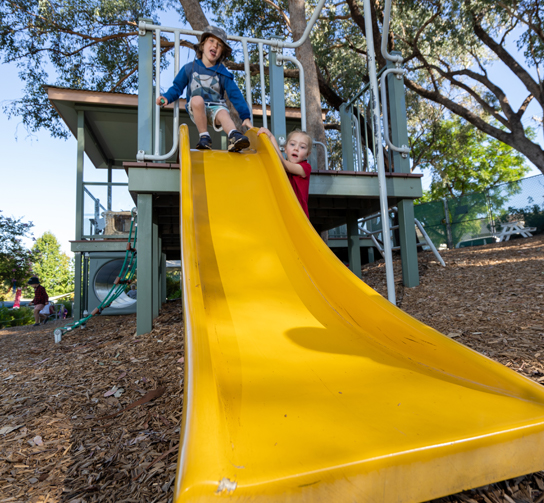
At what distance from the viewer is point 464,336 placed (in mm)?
2293

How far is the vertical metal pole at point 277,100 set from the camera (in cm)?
363

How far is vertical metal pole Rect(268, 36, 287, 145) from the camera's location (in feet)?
11.9

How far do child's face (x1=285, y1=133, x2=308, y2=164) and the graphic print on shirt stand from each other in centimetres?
87

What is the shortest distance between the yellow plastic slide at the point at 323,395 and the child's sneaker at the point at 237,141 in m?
1.09

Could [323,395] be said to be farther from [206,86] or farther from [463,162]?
[463,162]

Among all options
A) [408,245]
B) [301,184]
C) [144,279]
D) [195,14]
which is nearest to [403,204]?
[408,245]

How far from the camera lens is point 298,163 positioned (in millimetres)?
3230

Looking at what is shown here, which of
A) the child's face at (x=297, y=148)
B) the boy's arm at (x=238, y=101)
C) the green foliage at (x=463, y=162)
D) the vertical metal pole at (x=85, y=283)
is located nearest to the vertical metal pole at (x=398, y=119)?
the child's face at (x=297, y=148)

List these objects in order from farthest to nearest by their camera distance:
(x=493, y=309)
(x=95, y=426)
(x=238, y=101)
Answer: (x=238, y=101) → (x=493, y=309) → (x=95, y=426)

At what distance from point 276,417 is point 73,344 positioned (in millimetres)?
3597

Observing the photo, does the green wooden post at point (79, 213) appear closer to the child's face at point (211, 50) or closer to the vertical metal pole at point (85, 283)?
the vertical metal pole at point (85, 283)

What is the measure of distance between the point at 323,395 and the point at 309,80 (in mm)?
6387

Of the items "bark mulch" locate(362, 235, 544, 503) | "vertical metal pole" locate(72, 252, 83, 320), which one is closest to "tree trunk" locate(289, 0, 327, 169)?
"bark mulch" locate(362, 235, 544, 503)

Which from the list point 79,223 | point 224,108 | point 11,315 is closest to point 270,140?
point 224,108
